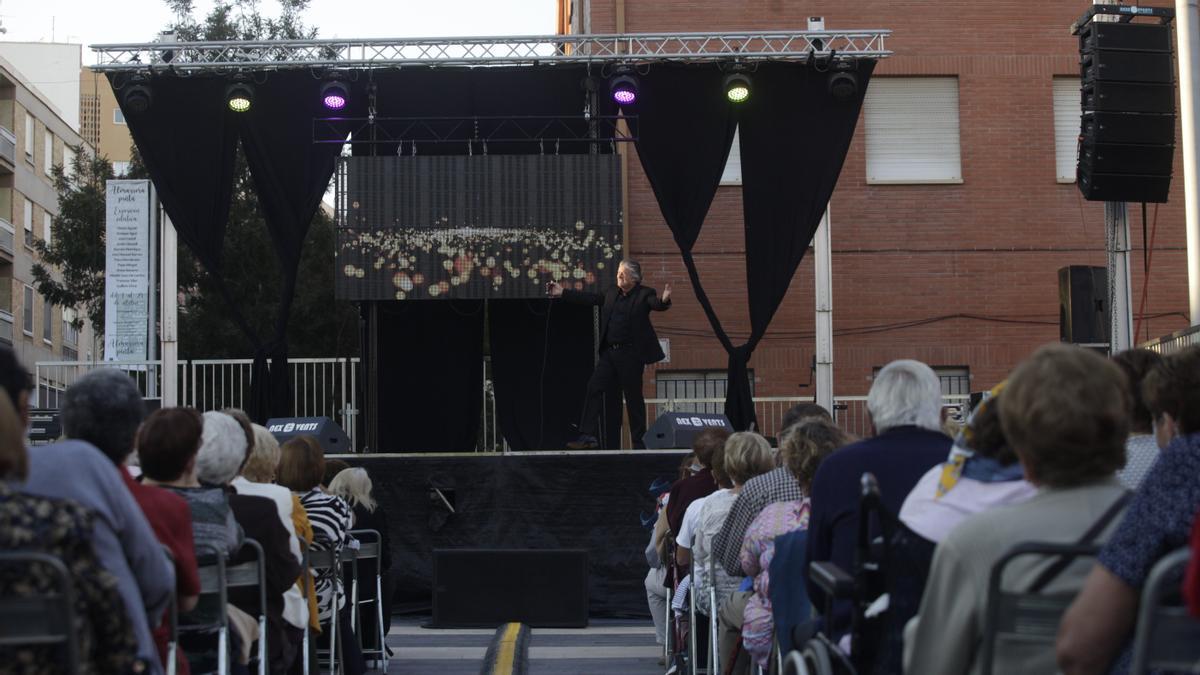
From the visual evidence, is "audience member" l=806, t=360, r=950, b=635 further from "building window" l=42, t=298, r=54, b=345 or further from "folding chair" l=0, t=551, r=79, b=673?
"building window" l=42, t=298, r=54, b=345

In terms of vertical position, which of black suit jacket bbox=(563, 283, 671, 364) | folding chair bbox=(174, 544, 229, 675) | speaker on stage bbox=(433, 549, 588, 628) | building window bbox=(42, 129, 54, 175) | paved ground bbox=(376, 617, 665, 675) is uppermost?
building window bbox=(42, 129, 54, 175)

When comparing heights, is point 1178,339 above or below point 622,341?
below

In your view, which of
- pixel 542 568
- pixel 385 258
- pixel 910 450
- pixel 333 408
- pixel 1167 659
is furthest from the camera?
pixel 333 408

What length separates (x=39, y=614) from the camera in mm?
3322

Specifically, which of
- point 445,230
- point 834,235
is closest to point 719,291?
point 834,235

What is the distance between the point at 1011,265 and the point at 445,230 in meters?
7.16

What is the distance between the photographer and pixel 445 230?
13.7 m

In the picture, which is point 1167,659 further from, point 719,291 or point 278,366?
point 719,291

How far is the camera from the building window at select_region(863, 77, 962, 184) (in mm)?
17688

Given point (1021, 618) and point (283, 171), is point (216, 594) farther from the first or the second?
point (283, 171)

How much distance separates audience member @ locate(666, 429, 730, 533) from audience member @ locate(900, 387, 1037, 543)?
423 cm

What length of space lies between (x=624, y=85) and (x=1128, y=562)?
1092cm

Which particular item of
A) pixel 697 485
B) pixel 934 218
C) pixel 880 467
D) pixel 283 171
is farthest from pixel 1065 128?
pixel 880 467

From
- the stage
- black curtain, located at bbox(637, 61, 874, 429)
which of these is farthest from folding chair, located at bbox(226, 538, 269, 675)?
black curtain, located at bbox(637, 61, 874, 429)
